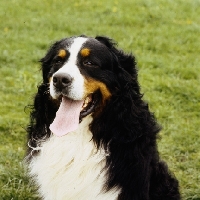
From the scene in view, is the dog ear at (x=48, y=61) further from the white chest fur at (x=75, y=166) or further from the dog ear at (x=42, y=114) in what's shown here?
the white chest fur at (x=75, y=166)

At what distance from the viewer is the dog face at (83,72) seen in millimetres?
3473

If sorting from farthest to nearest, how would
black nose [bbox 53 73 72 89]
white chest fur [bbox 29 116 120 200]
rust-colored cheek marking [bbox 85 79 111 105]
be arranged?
white chest fur [bbox 29 116 120 200], rust-colored cheek marking [bbox 85 79 111 105], black nose [bbox 53 73 72 89]

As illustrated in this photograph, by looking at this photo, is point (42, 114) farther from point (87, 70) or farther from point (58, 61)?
point (87, 70)

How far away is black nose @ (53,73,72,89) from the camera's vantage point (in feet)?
11.2

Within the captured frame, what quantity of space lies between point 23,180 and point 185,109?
256 cm

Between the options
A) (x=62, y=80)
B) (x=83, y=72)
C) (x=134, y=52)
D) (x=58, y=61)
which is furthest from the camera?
(x=134, y=52)

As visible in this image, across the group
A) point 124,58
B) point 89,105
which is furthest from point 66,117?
point 124,58

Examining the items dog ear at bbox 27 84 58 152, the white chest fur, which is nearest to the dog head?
dog ear at bbox 27 84 58 152

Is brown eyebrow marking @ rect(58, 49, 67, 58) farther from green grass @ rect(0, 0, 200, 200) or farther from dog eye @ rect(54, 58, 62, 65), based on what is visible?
green grass @ rect(0, 0, 200, 200)

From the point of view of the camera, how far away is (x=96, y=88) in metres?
3.57

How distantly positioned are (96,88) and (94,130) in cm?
34

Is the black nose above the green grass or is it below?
above

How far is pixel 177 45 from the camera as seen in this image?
8398 millimetres

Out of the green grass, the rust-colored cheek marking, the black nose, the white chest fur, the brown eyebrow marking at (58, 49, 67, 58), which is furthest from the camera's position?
the green grass
